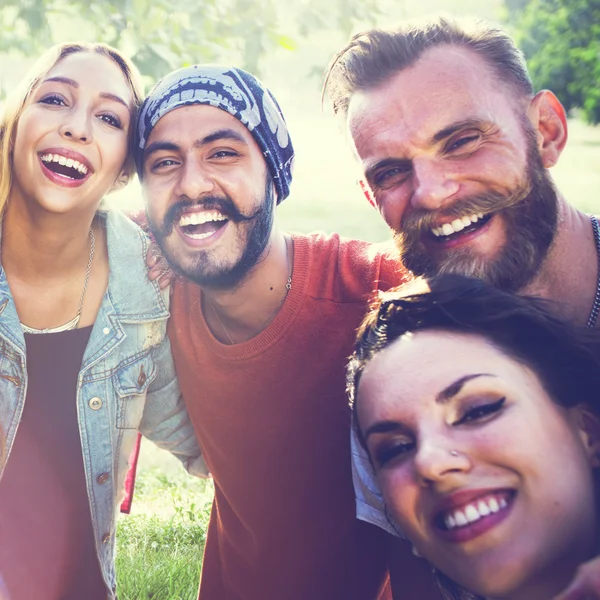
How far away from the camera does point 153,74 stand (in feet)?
16.0

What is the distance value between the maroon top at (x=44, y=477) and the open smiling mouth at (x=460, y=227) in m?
1.69

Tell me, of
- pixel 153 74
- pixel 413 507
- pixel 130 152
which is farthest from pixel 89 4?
pixel 413 507

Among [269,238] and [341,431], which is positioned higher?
[269,238]

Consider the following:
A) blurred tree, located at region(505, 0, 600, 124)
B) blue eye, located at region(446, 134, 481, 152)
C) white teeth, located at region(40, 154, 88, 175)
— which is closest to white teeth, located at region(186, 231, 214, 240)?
white teeth, located at region(40, 154, 88, 175)

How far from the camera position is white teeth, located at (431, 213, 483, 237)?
252cm

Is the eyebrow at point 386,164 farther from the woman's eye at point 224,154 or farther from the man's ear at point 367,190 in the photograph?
the woman's eye at point 224,154

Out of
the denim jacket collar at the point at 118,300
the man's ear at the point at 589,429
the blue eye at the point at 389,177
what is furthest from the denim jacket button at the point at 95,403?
the man's ear at the point at 589,429

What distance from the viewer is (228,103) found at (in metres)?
3.03

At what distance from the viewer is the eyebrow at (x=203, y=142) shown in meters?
2.95

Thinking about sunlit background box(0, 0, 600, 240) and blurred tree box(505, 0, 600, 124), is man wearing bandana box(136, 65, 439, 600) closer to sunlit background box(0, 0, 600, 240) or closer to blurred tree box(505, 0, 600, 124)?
sunlit background box(0, 0, 600, 240)

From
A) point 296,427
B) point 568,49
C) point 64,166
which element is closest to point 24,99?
point 64,166

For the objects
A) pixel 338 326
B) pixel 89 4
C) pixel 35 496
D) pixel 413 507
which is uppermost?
pixel 89 4

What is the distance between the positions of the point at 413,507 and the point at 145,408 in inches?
70.7

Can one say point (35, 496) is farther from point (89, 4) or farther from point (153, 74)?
point (89, 4)
